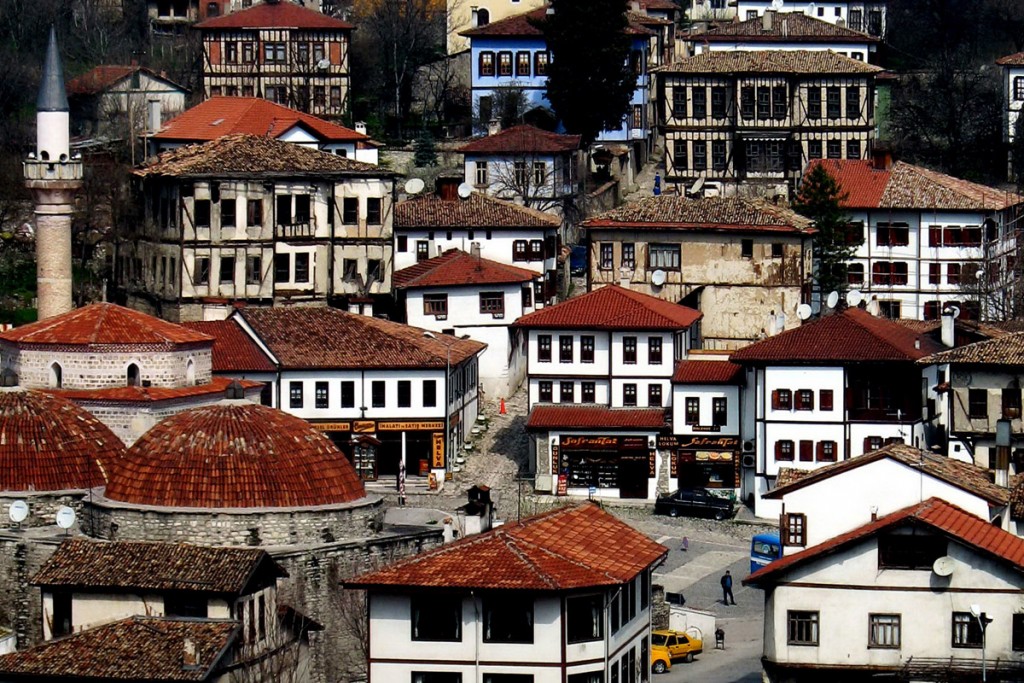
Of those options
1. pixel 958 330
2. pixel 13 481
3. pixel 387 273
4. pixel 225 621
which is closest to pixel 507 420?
pixel 387 273

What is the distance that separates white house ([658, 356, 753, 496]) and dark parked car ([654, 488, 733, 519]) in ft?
7.01

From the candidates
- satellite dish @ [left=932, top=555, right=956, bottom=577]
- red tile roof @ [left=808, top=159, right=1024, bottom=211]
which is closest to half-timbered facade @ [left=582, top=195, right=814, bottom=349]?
red tile roof @ [left=808, top=159, right=1024, bottom=211]

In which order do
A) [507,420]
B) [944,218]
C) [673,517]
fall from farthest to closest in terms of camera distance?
[944,218]
[507,420]
[673,517]

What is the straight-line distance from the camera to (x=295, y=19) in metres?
136

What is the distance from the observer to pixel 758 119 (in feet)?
422

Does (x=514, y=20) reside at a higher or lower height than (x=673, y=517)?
higher

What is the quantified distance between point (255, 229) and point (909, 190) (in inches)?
885

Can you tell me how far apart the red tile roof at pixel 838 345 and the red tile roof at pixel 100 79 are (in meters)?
39.5

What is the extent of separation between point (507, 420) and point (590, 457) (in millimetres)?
8646

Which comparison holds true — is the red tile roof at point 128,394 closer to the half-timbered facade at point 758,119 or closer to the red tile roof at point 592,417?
the red tile roof at point 592,417

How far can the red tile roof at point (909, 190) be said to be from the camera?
383ft

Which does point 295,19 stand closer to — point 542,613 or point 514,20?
point 514,20

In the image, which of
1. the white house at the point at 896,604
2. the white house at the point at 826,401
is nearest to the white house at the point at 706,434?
the white house at the point at 826,401

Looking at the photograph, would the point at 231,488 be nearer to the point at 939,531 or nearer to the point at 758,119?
the point at 939,531
